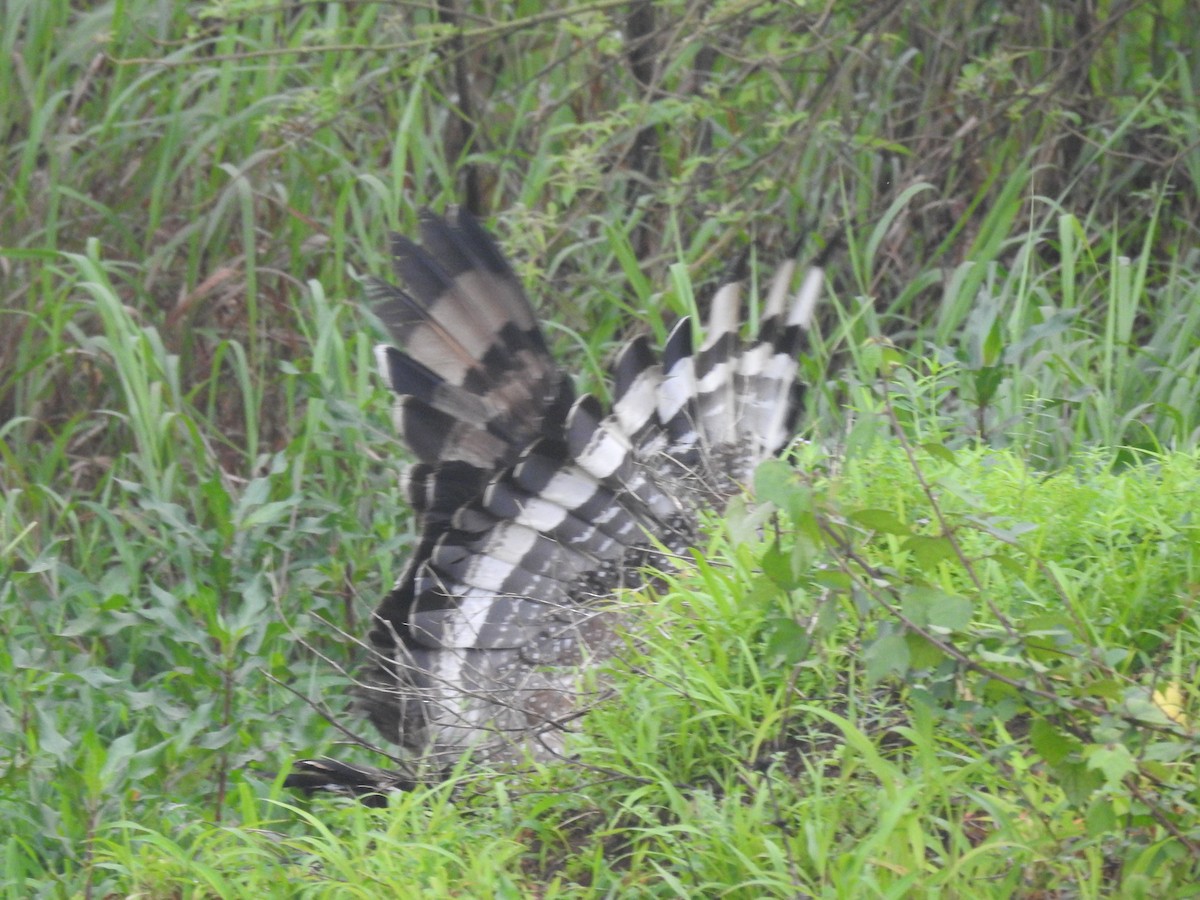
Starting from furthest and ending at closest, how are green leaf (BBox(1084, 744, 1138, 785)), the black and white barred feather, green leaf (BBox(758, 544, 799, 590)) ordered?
the black and white barred feather
green leaf (BBox(758, 544, 799, 590))
green leaf (BBox(1084, 744, 1138, 785))

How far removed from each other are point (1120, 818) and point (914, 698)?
30 centimetres

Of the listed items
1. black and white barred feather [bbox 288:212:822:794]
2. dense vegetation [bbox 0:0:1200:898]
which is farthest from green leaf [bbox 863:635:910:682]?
black and white barred feather [bbox 288:212:822:794]

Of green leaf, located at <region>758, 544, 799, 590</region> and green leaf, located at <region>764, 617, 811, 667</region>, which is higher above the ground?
green leaf, located at <region>758, 544, 799, 590</region>

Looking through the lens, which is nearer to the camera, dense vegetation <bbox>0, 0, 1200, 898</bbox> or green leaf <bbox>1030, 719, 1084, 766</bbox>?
green leaf <bbox>1030, 719, 1084, 766</bbox>

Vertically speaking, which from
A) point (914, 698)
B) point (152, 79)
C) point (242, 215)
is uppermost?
point (152, 79)

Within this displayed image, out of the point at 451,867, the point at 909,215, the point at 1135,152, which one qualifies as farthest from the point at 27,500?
the point at 1135,152

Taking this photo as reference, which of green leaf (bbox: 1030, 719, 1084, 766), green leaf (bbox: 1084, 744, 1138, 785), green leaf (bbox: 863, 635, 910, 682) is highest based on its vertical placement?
green leaf (bbox: 863, 635, 910, 682)

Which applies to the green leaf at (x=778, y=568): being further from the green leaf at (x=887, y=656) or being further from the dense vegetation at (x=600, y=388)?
the green leaf at (x=887, y=656)

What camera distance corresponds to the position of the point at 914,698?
6.84ft

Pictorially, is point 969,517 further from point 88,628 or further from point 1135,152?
point 1135,152

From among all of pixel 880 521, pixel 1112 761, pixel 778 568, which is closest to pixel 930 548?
pixel 880 521

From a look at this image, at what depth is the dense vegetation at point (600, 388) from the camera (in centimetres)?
209

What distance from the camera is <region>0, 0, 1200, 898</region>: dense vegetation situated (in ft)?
6.87

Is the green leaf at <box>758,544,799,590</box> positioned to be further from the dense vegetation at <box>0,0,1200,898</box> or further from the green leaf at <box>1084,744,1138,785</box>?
the green leaf at <box>1084,744,1138,785</box>
